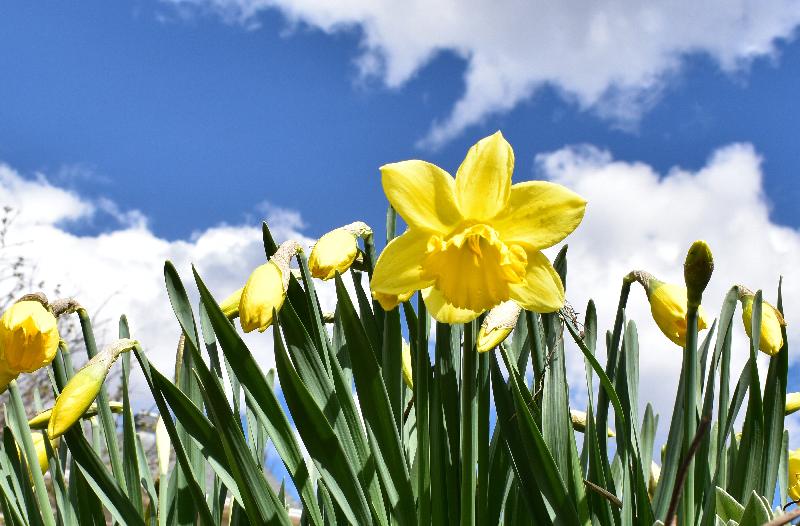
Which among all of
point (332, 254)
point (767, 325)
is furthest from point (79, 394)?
point (767, 325)

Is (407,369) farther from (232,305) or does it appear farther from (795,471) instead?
(795,471)

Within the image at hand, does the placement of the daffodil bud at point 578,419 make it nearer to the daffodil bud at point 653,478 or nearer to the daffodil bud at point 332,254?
the daffodil bud at point 653,478

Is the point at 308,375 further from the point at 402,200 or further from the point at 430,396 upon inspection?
the point at 402,200

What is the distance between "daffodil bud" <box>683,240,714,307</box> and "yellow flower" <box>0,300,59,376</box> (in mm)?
1092

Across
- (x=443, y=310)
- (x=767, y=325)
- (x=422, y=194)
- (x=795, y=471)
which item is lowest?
(x=795, y=471)

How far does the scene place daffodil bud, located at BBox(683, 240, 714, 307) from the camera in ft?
3.15

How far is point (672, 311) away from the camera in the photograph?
4.28ft

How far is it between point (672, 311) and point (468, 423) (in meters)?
0.46

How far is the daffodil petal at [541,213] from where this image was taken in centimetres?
104

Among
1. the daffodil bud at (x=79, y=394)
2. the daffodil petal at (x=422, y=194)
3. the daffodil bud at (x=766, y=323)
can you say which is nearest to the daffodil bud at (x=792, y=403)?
the daffodil bud at (x=766, y=323)

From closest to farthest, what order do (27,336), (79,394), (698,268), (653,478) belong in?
(698,268) → (79,394) → (27,336) → (653,478)

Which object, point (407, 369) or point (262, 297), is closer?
point (262, 297)

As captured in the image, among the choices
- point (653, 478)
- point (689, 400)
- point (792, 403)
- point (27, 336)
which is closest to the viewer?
point (689, 400)

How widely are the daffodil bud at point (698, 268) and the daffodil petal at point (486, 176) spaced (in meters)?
0.25
